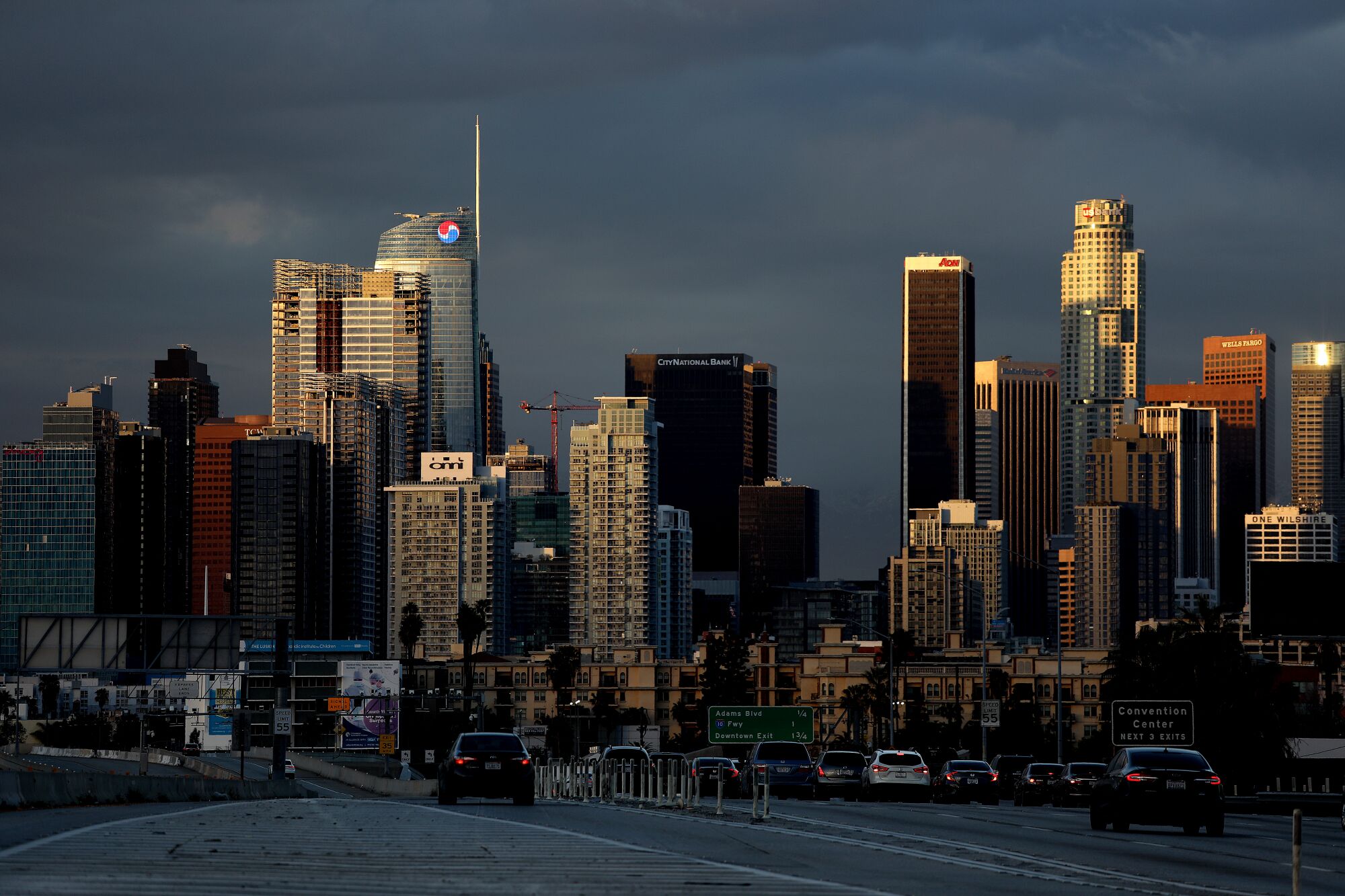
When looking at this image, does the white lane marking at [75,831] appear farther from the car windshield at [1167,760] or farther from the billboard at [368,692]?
the billboard at [368,692]

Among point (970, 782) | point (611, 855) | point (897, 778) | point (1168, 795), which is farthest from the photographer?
point (970, 782)

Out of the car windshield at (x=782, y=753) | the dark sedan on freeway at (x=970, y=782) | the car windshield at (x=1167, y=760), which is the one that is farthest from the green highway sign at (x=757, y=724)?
the car windshield at (x=1167, y=760)

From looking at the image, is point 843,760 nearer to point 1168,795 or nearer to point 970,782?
point 970,782

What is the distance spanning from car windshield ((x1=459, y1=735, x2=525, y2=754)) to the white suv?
51.8ft

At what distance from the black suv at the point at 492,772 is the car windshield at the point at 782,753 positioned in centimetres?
1724

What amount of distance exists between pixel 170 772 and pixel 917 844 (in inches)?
4939

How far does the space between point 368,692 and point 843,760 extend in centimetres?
14316

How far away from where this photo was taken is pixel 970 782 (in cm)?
5566

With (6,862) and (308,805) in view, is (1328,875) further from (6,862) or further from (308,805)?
(308,805)

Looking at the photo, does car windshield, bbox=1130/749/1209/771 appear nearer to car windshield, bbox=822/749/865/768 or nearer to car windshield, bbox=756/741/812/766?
car windshield, bbox=822/749/865/768

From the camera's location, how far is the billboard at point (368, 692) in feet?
607

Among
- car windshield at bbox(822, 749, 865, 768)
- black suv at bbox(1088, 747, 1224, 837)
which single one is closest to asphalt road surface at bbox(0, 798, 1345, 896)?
black suv at bbox(1088, 747, 1224, 837)

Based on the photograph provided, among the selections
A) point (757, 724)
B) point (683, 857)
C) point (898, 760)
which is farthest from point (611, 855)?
point (757, 724)

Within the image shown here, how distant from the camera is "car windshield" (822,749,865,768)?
56.2m
